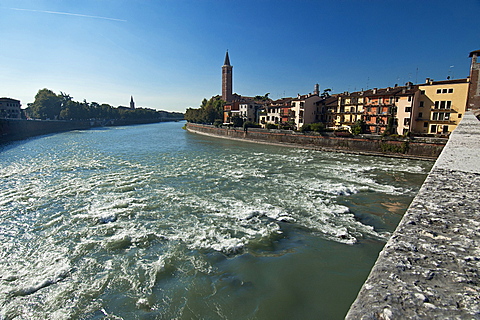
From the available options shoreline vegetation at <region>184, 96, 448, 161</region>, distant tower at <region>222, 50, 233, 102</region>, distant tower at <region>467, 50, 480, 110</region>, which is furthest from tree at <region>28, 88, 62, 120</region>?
distant tower at <region>467, 50, 480, 110</region>

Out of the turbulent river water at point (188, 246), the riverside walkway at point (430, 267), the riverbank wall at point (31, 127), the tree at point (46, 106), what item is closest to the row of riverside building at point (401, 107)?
the turbulent river water at point (188, 246)

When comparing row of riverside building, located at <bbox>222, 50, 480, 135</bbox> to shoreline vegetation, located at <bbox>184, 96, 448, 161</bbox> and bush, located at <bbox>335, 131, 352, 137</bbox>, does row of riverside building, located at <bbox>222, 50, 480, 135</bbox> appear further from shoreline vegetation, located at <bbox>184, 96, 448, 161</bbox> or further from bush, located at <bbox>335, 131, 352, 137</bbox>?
bush, located at <bbox>335, 131, 352, 137</bbox>

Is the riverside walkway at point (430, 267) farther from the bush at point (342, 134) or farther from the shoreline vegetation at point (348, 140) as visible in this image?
the bush at point (342, 134)

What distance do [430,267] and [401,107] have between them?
40.7 m

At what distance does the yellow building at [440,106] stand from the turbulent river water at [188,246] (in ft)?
77.3

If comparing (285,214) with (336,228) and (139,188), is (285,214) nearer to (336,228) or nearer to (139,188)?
(336,228)

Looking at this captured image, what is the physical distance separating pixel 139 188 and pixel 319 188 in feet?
32.7

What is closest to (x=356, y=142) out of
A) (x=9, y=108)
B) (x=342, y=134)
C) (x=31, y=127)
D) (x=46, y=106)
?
(x=342, y=134)

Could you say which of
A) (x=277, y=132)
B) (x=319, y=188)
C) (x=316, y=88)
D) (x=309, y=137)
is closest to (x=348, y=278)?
(x=319, y=188)

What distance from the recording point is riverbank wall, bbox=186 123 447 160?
27375 mm

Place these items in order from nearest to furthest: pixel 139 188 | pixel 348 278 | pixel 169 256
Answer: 1. pixel 348 278
2. pixel 169 256
3. pixel 139 188

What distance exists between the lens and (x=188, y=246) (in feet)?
25.7

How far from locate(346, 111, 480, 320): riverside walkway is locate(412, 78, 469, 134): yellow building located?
37.0 metres

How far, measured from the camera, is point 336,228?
920cm
